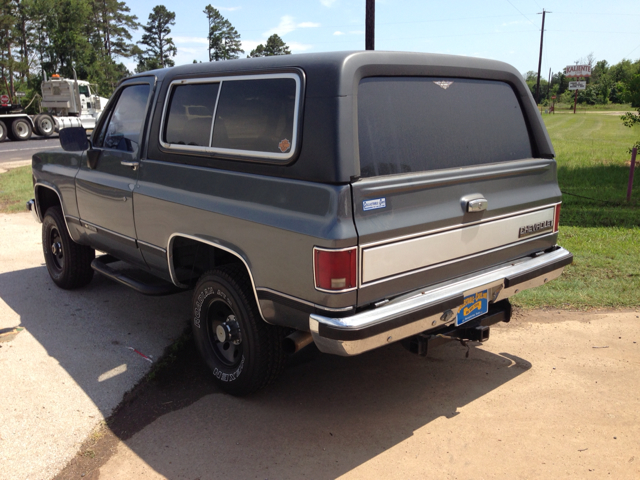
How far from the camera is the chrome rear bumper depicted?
9.21 ft

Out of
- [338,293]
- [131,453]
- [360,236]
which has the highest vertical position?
[360,236]

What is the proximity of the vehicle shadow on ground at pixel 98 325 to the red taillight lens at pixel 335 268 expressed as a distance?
6.01 ft

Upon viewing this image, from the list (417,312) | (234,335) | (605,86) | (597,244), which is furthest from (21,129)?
(605,86)

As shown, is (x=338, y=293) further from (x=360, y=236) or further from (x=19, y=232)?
(x=19, y=232)

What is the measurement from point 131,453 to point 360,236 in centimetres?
181

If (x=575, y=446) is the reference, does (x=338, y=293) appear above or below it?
above

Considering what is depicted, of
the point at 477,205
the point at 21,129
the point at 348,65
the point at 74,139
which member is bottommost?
the point at 21,129

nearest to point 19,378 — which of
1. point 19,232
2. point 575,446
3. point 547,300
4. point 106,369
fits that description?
point 106,369

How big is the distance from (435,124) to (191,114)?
1688mm

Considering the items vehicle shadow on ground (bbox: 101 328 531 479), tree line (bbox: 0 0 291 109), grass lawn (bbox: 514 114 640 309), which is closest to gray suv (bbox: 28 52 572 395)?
vehicle shadow on ground (bbox: 101 328 531 479)

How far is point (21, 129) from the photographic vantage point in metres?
26.1

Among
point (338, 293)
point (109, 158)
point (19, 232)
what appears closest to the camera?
point (338, 293)

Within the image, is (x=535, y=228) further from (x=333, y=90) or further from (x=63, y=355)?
(x=63, y=355)

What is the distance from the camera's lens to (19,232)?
847 cm
